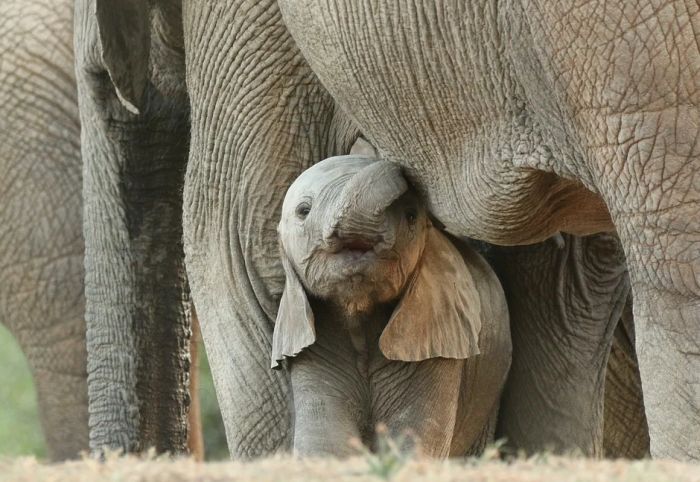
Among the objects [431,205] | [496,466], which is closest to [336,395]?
[431,205]

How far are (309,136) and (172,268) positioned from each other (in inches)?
→ 44.2

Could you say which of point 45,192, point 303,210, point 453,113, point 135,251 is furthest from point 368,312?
point 45,192

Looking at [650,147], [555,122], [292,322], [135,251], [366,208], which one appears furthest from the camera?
[135,251]

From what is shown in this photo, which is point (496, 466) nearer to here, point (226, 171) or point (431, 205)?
point (431, 205)

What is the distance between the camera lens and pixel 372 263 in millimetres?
4285

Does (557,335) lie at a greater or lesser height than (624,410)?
greater

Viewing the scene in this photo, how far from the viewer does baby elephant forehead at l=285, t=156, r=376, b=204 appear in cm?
436

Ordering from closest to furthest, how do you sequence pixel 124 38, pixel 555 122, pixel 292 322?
pixel 555 122
pixel 292 322
pixel 124 38

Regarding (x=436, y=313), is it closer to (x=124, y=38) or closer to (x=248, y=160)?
(x=248, y=160)

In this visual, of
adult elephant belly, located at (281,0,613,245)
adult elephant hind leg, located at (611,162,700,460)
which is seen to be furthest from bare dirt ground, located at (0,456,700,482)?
adult elephant belly, located at (281,0,613,245)

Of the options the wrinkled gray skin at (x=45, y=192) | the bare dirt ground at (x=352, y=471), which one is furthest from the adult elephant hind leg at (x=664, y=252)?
the wrinkled gray skin at (x=45, y=192)

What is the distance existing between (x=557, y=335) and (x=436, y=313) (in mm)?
677

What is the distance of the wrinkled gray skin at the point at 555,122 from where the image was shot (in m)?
3.39

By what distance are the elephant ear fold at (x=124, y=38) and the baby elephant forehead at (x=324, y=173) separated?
37.1 inches
